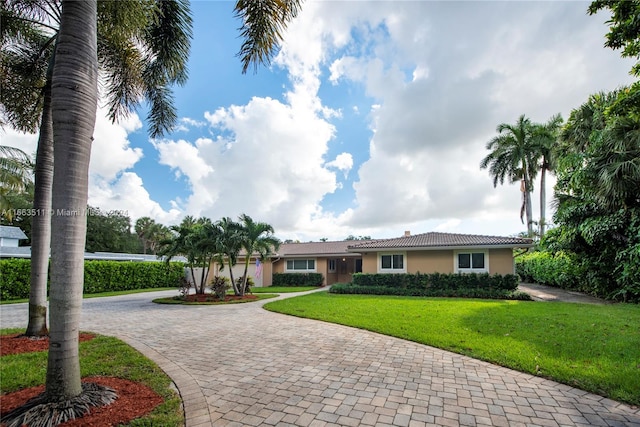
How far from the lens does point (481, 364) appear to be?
17.0 ft

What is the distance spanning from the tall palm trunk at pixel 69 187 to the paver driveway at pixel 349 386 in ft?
4.90

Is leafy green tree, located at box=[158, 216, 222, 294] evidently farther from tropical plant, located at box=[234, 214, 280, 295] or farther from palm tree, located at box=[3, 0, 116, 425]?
palm tree, located at box=[3, 0, 116, 425]

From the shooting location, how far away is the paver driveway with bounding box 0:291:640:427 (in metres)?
3.41

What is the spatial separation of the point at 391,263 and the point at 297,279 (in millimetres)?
8548

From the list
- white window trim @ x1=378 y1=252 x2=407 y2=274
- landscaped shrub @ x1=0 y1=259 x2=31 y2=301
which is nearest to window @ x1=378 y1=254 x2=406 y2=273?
white window trim @ x1=378 y1=252 x2=407 y2=274

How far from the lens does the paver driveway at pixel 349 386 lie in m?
3.41

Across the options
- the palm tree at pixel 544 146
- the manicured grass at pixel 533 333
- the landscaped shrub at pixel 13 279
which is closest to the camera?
the manicured grass at pixel 533 333

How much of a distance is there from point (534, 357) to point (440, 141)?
1174cm

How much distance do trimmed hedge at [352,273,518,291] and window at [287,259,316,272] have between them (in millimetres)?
6532

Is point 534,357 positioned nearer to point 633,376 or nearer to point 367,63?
point 633,376

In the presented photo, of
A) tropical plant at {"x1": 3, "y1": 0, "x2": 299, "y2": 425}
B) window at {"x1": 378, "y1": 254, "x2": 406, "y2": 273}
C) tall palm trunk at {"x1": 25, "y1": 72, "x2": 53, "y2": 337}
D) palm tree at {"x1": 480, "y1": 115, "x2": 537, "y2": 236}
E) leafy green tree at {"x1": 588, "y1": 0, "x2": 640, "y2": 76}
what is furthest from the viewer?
palm tree at {"x1": 480, "y1": 115, "x2": 537, "y2": 236}

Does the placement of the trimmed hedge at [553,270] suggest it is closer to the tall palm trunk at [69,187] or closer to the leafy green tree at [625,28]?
the leafy green tree at [625,28]

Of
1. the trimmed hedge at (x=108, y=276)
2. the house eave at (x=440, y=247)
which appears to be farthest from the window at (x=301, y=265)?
the trimmed hedge at (x=108, y=276)

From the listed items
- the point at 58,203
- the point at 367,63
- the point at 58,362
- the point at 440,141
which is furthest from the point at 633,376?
the point at 440,141
